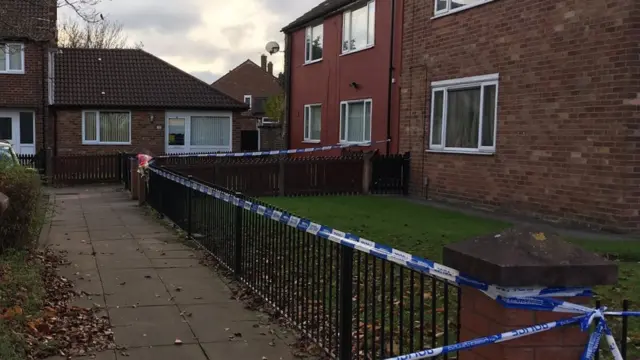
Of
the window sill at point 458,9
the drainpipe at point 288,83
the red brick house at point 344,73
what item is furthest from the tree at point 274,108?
the window sill at point 458,9

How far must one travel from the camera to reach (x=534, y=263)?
269 cm

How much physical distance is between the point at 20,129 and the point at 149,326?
2352 centimetres

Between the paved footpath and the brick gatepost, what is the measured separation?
240 cm

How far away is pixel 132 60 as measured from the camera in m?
29.5

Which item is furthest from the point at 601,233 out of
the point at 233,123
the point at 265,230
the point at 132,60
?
the point at 132,60

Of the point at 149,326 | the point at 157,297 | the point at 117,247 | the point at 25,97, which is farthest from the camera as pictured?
the point at 25,97

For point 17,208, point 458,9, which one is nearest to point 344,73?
point 458,9

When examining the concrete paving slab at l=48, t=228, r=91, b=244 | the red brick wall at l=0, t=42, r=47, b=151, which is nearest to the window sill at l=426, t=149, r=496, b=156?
the concrete paving slab at l=48, t=228, r=91, b=244

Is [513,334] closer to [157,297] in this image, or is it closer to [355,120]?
[157,297]

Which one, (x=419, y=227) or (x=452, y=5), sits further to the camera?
(x=452, y=5)

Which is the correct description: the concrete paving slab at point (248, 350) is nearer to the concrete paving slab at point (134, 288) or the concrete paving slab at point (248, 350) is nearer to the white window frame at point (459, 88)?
the concrete paving slab at point (134, 288)

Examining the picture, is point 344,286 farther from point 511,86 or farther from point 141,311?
point 511,86

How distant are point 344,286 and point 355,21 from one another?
16651 mm

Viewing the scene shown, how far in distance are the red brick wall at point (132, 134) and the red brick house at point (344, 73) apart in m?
6.10
